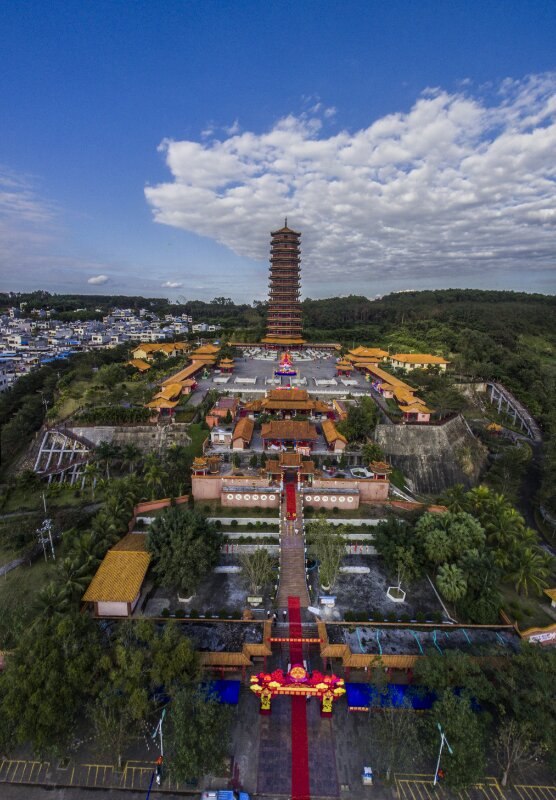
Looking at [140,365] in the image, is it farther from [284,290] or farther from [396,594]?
[396,594]

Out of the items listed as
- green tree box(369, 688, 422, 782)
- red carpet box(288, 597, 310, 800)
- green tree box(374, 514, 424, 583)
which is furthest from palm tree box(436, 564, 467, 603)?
red carpet box(288, 597, 310, 800)

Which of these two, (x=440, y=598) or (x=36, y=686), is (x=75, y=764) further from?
(x=440, y=598)

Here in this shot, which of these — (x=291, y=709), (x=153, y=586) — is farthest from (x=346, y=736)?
(x=153, y=586)

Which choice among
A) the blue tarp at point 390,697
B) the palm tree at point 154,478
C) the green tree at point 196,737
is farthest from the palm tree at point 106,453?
the blue tarp at point 390,697

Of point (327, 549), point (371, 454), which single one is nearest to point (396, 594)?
point (327, 549)

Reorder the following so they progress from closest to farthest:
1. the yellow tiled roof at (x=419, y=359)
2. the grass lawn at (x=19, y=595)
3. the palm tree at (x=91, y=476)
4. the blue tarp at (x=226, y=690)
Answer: the blue tarp at (x=226, y=690) < the grass lawn at (x=19, y=595) < the palm tree at (x=91, y=476) < the yellow tiled roof at (x=419, y=359)

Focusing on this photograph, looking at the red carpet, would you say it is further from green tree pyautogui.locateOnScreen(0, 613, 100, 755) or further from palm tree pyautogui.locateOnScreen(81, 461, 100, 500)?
palm tree pyautogui.locateOnScreen(81, 461, 100, 500)

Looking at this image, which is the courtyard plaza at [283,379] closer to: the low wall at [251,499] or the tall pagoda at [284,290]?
the tall pagoda at [284,290]
